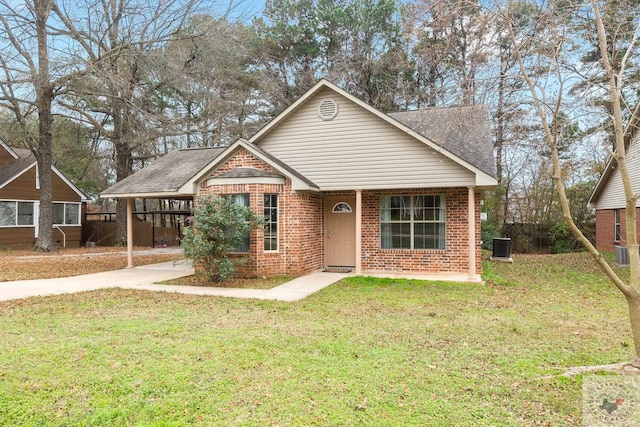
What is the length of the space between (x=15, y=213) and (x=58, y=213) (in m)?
2.24

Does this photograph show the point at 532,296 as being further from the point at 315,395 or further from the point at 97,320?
the point at 97,320

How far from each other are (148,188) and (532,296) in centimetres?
1073

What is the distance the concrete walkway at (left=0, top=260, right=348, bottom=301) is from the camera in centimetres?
883

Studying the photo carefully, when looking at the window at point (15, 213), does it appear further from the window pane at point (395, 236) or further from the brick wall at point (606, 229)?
the brick wall at point (606, 229)

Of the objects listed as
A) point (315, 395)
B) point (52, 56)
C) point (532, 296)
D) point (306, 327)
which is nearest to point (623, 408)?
point (315, 395)

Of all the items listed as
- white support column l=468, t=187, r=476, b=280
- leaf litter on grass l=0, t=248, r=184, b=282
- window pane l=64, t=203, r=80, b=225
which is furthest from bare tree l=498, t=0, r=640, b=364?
window pane l=64, t=203, r=80, b=225

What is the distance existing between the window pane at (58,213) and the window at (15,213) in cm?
114

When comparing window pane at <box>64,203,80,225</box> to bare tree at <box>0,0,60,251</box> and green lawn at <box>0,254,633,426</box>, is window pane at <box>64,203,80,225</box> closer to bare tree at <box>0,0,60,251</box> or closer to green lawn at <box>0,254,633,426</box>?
→ bare tree at <box>0,0,60,251</box>

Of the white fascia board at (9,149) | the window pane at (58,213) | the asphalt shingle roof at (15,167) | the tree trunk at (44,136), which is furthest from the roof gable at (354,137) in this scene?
the white fascia board at (9,149)

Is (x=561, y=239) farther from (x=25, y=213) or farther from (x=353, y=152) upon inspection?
(x=25, y=213)

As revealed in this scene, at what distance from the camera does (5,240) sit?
19812 millimetres

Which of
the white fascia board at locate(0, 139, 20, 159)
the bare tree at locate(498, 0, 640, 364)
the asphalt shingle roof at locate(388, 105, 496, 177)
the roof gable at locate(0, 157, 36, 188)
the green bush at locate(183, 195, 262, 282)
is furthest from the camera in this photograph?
the white fascia board at locate(0, 139, 20, 159)

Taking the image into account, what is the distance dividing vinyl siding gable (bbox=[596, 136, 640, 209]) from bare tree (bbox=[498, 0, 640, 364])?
38.0ft

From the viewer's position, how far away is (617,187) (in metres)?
16.7
